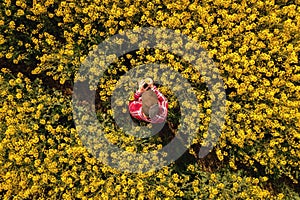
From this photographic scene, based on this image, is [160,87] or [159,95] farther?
[160,87]

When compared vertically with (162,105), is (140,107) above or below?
below

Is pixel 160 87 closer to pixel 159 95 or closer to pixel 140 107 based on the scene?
pixel 159 95

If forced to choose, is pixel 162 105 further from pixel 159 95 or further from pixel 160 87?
pixel 160 87

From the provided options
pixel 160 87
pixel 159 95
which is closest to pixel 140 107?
pixel 159 95

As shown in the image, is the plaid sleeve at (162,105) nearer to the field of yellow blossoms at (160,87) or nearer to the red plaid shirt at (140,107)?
the red plaid shirt at (140,107)

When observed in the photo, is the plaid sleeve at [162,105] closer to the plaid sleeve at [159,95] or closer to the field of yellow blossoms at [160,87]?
the plaid sleeve at [159,95]

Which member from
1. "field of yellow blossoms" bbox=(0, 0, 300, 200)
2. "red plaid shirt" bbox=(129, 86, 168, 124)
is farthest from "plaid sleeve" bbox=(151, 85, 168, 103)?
"field of yellow blossoms" bbox=(0, 0, 300, 200)

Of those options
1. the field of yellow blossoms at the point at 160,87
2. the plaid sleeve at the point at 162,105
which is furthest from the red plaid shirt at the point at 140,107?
the field of yellow blossoms at the point at 160,87

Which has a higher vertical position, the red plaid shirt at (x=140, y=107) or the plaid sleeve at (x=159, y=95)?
the plaid sleeve at (x=159, y=95)

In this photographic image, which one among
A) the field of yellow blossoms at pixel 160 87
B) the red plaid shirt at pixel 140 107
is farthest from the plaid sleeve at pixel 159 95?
the field of yellow blossoms at pixel 160 87
